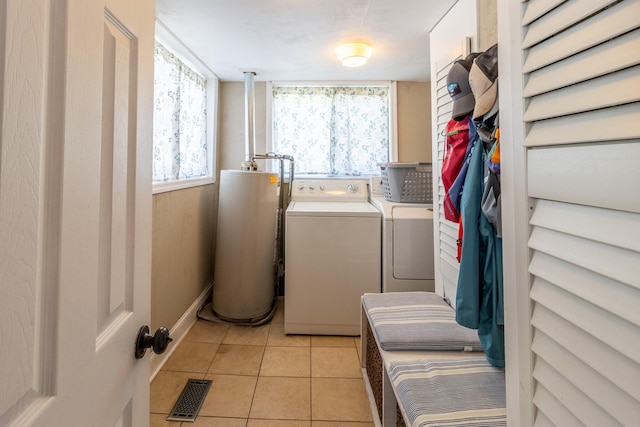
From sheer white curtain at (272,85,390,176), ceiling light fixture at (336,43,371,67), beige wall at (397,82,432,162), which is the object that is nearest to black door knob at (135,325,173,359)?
ceiling light fixture at (336,43,371,67)

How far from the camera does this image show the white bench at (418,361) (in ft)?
3.18

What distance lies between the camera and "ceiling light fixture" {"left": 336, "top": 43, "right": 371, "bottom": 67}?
2.23 metres

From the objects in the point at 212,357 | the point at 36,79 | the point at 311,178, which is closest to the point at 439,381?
the point at 36,79

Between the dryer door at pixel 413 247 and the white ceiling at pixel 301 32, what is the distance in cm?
122

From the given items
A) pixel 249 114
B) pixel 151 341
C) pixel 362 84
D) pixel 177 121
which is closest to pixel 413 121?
pixel 362 84

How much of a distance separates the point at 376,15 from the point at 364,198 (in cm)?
148

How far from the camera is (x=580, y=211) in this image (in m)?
0.47

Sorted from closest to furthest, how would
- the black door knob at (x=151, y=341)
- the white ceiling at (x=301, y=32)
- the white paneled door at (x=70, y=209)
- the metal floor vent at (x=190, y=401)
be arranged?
1. the white paneled door at (x=70, y=209)
2. the black door knob at (x=151, y=341)
3. the metal floor vent at (x=190, y=401)
4. the white ceiling at (x=301, y=32)

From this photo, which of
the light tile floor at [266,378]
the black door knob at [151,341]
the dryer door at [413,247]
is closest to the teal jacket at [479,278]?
the light tile floor at [266,378]

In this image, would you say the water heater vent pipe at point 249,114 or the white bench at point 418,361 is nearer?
the white bench at point 418,361

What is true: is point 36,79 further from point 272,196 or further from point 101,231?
point 272,196

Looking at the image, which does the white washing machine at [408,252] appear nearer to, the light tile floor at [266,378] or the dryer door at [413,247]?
the dryer door at [413,247]

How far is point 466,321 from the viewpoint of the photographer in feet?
3.63

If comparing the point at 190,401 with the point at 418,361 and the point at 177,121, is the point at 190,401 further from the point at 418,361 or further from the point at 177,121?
the point at 177,121
